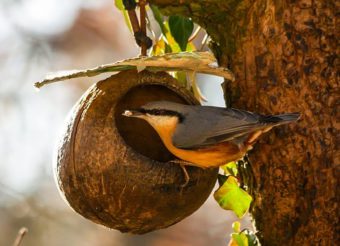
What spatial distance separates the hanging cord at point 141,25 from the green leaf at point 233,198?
52cm

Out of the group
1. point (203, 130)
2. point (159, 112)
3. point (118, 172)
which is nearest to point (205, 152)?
point (203, 130)

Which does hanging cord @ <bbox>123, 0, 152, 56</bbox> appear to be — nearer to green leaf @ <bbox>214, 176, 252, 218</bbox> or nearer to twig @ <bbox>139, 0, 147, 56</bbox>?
twig @ <bbox>139, 0, 147, 56</bbox>

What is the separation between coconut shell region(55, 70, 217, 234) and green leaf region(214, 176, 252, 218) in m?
0.08

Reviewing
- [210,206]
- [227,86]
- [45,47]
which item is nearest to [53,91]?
[45,47]

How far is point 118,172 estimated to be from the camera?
8.80ft

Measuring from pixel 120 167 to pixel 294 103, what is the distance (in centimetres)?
60

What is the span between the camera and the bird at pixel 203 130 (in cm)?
276

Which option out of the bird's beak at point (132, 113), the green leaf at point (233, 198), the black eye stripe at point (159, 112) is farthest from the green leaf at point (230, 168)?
the bird's beak at point (132, 113)

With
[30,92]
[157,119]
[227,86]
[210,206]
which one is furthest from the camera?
[210,206]

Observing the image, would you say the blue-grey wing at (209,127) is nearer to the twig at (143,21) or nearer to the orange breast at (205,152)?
the orange breast at (205,152)

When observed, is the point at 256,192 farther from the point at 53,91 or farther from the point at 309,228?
the point at 53,91

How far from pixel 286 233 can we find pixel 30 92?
3.35 metres

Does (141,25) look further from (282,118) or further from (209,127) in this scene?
(282,118)

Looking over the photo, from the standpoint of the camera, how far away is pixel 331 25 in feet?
9.34
